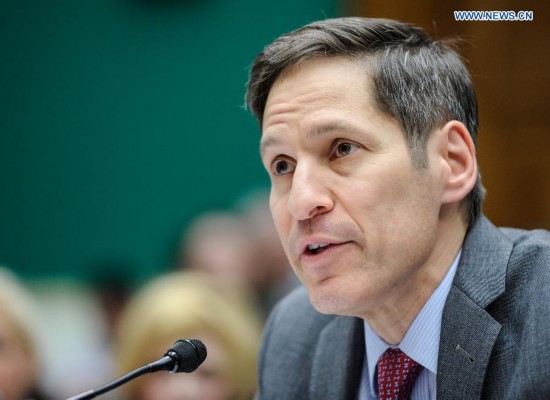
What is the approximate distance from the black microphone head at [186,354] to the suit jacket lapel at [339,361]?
A: 0.49 meters

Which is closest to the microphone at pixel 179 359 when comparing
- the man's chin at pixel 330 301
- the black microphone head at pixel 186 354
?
the black microphone head at pixel 186 354

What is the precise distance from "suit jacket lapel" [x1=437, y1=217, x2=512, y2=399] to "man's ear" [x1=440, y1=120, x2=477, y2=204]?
0.15 m

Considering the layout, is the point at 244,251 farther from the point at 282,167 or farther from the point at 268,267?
the point at 282,167

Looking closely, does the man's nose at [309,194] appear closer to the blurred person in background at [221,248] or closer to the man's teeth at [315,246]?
the man's teeth at [315,246]

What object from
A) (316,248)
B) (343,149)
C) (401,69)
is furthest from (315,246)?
(401,69)

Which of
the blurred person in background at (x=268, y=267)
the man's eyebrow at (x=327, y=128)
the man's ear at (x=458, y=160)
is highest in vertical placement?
the man's eyebrow at (x=327, y=128)

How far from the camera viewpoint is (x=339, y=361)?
201 cm

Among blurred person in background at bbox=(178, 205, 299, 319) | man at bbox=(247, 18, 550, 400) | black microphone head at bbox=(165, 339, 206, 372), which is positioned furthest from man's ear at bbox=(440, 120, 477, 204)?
blurred person in background at bbox=(178, 205, 299, 319)

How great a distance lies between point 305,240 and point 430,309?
36 cm

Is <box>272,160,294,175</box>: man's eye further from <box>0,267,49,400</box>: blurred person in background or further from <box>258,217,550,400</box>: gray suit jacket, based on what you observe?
<box>0,267,49,400</box>: blurred person in background

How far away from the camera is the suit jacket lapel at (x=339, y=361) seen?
1.97 m

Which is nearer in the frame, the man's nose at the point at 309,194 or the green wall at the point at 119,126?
the man's nose at the point at 309,194

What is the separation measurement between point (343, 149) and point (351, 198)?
13 cm

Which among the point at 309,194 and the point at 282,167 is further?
the point at 282,167
